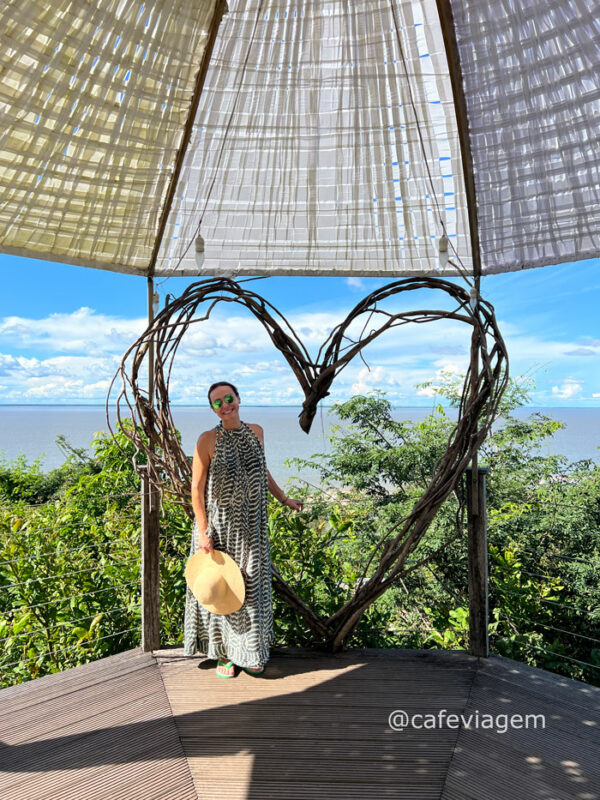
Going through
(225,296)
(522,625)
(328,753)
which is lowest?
(522,625)

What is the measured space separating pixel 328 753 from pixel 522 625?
2.68 meters

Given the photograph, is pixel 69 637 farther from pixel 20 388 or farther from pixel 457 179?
pixel 20 388

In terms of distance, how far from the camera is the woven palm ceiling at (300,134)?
2.18 m

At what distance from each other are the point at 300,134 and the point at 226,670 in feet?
8.25

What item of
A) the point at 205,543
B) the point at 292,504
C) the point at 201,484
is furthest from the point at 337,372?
the point at 205,543

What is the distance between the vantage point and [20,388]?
109 feet

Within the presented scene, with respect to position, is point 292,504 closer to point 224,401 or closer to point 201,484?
point 201,484

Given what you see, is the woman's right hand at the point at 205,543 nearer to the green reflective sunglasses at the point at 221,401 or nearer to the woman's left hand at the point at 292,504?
the woman's left hand at the point at 292,504

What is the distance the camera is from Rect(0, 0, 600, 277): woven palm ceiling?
218 cm

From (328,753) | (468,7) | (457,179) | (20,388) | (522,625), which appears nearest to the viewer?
(328,753)

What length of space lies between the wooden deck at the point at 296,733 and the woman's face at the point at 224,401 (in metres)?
1.14

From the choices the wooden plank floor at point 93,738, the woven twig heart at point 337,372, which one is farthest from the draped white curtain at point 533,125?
the wooden plank floor at point 93,738

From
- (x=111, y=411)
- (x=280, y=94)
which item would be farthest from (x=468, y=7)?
(x=111, y=411)

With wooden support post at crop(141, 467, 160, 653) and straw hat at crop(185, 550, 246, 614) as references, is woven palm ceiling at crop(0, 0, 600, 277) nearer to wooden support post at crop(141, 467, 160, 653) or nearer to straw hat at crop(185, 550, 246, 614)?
wooden support post at crop(141, 467, 160, 653)
